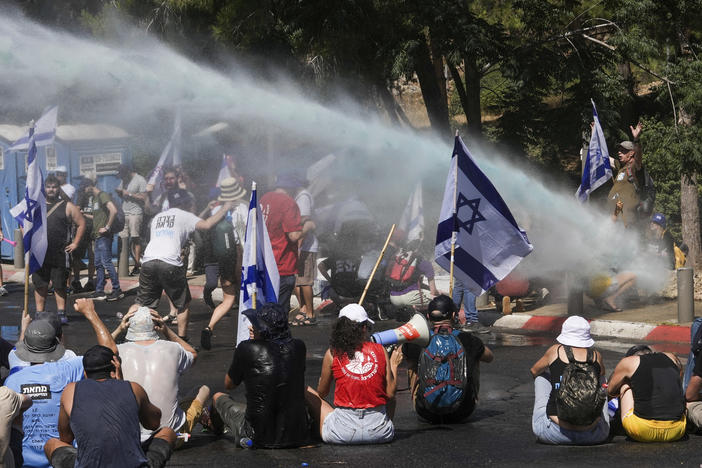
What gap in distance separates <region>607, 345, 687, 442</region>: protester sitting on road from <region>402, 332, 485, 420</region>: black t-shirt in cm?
109

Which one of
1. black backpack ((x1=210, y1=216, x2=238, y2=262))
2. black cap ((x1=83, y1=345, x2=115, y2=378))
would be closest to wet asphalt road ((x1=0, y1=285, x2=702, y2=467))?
black cap ((x1=83, y1=345, x2=115, y2=378))

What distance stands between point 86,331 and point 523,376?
220 inches

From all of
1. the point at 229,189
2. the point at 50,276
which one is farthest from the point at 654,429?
the point at 50,276

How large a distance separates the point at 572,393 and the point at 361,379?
137cm

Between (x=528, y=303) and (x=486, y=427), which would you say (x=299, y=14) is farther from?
(x=486, y=427)

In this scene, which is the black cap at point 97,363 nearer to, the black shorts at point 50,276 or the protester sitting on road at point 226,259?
the protester sitting on road at point 226,259

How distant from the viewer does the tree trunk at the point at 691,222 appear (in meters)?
18.1

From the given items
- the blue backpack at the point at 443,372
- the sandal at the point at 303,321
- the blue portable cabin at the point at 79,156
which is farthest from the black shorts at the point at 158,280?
the blue portable cabin at the point at 79,156

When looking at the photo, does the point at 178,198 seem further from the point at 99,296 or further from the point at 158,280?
the point at 158,280

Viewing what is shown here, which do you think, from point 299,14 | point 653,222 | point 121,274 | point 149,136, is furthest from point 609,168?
point 149,136

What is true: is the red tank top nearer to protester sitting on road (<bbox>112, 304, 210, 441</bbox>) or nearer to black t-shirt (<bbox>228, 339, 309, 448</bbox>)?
black t-shirt (<bbox>228, 339, 309, 448</bbox>)

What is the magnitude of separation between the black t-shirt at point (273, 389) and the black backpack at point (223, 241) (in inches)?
207

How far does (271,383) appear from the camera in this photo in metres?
6.96

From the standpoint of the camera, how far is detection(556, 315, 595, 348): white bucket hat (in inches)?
278
